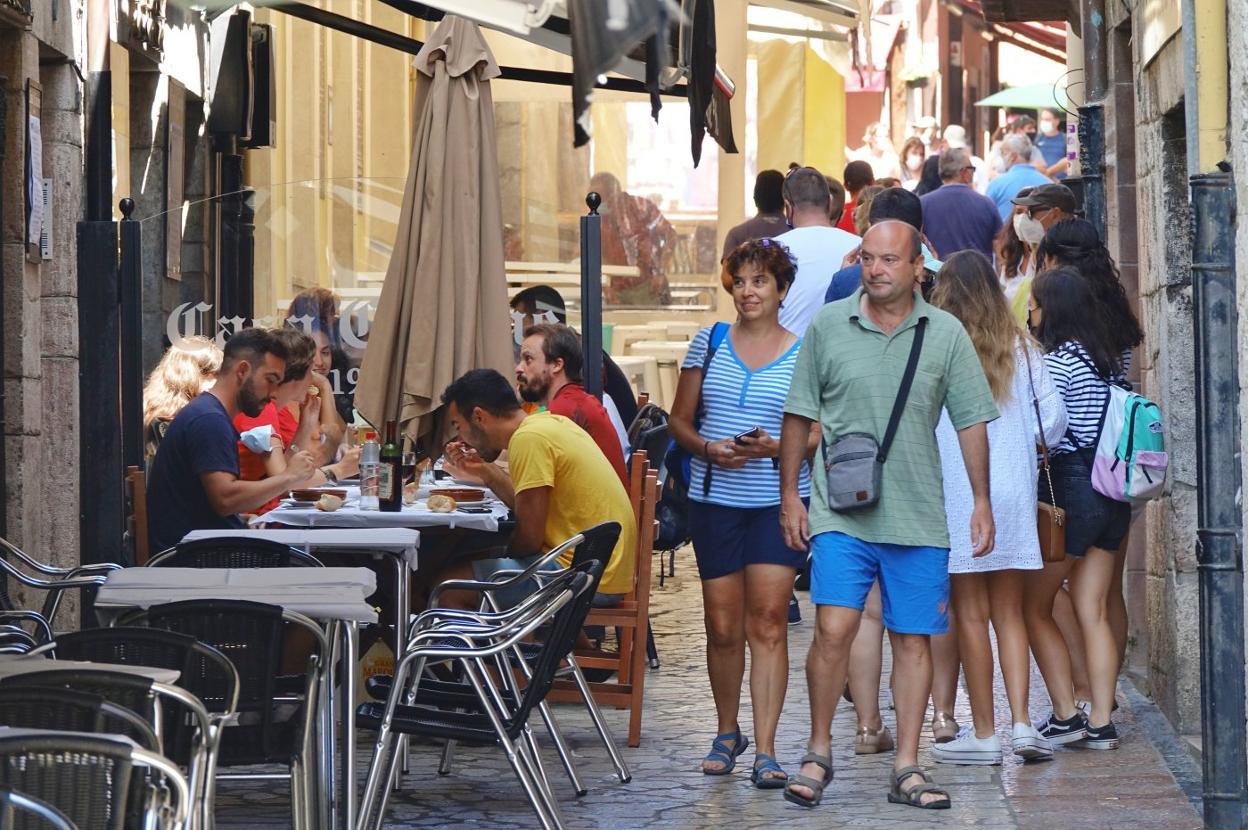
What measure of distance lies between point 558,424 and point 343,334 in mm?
2946

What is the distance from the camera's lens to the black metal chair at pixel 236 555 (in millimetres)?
6688

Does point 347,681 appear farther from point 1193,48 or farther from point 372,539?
point 1193,48

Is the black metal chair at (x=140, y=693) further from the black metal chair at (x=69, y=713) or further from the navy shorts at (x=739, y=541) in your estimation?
the navy shorts at (x=739, y=541)

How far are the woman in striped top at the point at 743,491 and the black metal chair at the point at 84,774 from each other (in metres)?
3.91

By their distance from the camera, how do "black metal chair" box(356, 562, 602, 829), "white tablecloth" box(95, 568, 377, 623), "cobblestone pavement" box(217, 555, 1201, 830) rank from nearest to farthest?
1. "white tablecloth" box(95, 568, 377, 623)
2. "black metal chair" box(356, 562, 602, 829)
3. "cobblestone pavement" box(217, 555, 1201, 830)

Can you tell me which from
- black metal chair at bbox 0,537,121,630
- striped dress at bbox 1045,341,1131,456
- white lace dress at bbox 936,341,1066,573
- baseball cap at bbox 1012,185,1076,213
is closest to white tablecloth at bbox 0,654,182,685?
black metal chair at bbox 0,537,121,630

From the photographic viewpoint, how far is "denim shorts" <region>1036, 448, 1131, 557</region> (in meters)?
8.22

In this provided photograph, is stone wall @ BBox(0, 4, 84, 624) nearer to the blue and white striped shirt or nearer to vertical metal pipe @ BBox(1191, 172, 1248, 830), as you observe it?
the blue and white striped shirt

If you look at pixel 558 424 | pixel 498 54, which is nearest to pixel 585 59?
pixel 558 424

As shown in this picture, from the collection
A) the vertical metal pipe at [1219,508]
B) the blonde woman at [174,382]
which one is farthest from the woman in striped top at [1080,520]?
the blonde woman at [174,382]

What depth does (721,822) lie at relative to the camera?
697cm

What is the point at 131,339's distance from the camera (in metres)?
8.73

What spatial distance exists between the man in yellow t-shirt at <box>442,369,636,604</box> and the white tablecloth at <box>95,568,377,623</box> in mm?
1840

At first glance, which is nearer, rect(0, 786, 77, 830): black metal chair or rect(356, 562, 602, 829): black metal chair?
rect(0, 786, 77, 830): black metal chair
